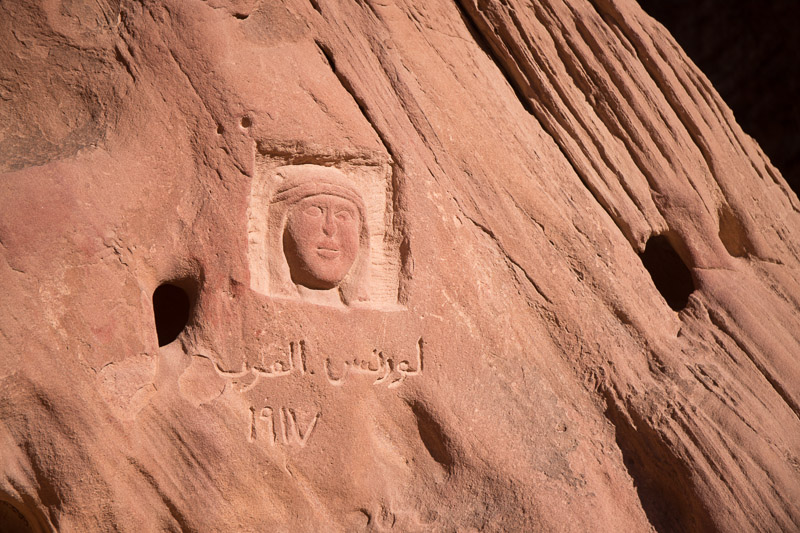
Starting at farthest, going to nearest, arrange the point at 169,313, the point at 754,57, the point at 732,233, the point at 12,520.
Result: 1. the point at 754,57
2. the point at 732,233
3. the point at 169,313
4. the point at 12,520

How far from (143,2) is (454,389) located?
6.28ft

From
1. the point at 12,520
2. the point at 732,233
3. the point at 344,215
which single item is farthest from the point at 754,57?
the point at 12,520

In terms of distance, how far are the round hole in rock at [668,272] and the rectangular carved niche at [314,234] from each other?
63.1 inches

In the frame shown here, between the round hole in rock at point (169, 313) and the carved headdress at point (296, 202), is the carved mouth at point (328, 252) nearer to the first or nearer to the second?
the carved headdress at point (296, 202)

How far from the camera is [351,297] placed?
2633mm

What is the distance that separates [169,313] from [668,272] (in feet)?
8.08

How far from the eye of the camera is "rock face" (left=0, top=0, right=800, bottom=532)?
2.32 m

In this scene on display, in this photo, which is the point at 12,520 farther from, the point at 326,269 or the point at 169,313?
the point at 326,269

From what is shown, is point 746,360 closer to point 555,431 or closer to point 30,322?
point 555,431

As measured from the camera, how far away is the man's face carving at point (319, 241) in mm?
2539

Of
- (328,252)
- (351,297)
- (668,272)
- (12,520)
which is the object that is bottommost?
(12,520)

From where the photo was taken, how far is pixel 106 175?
94.5 inches

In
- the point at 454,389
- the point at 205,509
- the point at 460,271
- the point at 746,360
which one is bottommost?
the point at 205,509

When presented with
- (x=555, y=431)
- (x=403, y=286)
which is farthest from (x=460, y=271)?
A: (x=555, y=431)
